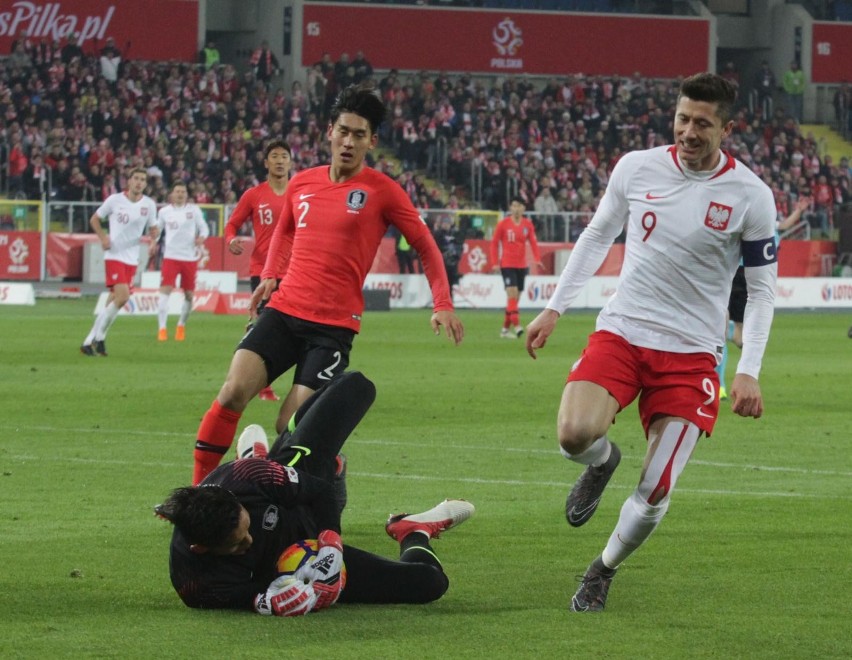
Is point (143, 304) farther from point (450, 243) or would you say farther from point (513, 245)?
point (450, 243)

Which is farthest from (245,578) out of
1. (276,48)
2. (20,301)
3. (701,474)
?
(276,48)

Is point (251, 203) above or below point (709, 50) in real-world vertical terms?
below

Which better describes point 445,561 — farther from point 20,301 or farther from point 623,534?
point 20,301

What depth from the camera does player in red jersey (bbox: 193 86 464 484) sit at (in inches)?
356

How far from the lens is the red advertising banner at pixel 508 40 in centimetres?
5106

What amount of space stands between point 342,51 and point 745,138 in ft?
40.7

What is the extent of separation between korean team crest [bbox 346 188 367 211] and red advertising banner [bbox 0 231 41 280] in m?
29.2

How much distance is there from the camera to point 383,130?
4741 centimetres

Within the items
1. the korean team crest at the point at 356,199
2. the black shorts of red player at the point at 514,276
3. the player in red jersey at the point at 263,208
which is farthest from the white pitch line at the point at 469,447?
the black shorts of red player at the point at 514,276

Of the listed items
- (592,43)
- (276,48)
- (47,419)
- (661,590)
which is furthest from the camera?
(592,43)

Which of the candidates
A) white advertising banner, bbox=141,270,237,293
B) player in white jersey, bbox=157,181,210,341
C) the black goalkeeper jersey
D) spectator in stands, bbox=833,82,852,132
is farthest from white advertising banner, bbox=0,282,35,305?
spectator in stands, bbox=833,82,852,132

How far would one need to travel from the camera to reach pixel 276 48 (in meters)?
49.9

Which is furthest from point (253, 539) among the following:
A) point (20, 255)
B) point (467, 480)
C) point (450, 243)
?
point (450, 243)

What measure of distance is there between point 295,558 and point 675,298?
1.96m
